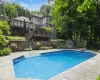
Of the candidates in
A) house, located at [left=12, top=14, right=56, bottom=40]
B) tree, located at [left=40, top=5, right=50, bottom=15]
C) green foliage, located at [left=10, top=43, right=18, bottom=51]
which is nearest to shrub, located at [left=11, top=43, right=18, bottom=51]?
green foliage, located at [left=10, top=43, right=18, bottom=51]

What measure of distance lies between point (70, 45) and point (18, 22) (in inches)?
851

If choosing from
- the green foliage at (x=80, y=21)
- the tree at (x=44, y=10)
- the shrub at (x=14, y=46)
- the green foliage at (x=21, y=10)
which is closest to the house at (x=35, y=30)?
the green foliage at (x=80, y=21)

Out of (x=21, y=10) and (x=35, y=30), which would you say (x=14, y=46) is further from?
(x=21, y=10)

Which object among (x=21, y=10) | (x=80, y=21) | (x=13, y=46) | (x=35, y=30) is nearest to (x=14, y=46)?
(x=13, y=46)

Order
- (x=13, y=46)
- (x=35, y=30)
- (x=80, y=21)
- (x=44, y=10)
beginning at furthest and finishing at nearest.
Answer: (x=44, y=10) → (x=35, y=30) → (x=80, y=21) → (x=13, y=46)

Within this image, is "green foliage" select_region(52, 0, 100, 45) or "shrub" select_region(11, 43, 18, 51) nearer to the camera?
"shrub" select_region(11, 43, 18, 51)

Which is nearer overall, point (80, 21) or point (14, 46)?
point (14, 46)

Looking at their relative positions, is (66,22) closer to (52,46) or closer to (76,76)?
(52,46)

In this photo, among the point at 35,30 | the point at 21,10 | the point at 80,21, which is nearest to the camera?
the point at 80,21

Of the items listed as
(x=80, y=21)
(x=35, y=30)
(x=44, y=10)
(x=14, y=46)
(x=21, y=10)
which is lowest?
(x=14, y=46)

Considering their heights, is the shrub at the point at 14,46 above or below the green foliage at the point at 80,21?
below

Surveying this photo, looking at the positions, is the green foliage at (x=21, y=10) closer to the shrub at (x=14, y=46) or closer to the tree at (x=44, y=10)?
the tree at (x=44, y=10)

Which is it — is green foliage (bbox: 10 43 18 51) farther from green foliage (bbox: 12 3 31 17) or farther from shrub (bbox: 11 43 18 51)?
green foliage (bbox: 12 3 31 17)

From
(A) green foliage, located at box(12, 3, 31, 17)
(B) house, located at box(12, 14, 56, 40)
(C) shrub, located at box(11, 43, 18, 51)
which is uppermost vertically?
(A) green foliage, located at box(12, 3, 31, 17)
